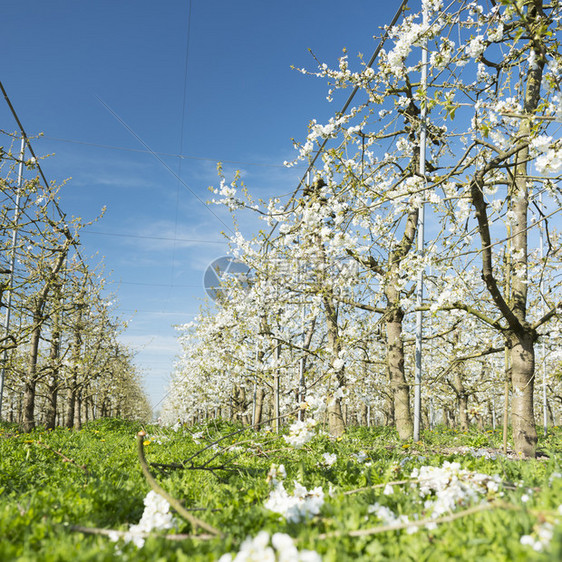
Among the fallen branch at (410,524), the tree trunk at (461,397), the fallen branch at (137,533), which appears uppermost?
the fallen branch at (410,524)

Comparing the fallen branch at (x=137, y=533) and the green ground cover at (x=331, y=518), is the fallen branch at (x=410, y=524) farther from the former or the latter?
the fallen branch at (x=137, y=533)

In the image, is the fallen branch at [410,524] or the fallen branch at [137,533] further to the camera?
the fallen branch at [137,533]

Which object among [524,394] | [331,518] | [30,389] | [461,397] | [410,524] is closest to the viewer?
[410,524]

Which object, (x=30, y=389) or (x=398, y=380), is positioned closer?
(x=398, y=380)

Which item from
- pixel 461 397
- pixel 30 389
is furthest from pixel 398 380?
pixel 30 389

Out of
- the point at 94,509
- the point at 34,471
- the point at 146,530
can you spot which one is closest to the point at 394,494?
the point at 146,530

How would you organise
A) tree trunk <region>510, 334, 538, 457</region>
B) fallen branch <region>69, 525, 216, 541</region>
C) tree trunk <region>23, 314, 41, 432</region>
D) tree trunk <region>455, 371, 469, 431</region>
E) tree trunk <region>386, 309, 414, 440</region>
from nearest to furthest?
fallen branch <region>69, 525, 216, 541</region>, tree trunk <region>510, 334, 538, 457</region>, tree trunk <region>386, 309, 414, 440</region>, tree trunk <region>23, 314, 41, 432</region>, tree trunk <region>455, 371, 469, 431</region>

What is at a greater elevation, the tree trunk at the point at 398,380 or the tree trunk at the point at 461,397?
the tree trunk at the point at 398,380

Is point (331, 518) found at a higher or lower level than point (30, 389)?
higher

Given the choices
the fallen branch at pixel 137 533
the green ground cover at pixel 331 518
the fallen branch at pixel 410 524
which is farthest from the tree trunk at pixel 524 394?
the fallen branch at pixel 137 533

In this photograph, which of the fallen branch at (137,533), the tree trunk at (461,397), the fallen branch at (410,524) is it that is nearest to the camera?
the fallen branch at (410,524)

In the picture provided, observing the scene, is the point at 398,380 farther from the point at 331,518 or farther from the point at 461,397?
the point at 461,397

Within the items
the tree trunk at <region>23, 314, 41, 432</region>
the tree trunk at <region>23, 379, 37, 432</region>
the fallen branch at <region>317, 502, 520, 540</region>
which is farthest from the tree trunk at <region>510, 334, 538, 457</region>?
the tree trunk at <region>23, 379, 37, 432</region>

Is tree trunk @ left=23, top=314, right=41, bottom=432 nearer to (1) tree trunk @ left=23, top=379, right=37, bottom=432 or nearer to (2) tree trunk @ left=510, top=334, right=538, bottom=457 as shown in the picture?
(1) tree trunk @ left=23, top=379, right=37, bottom=432
